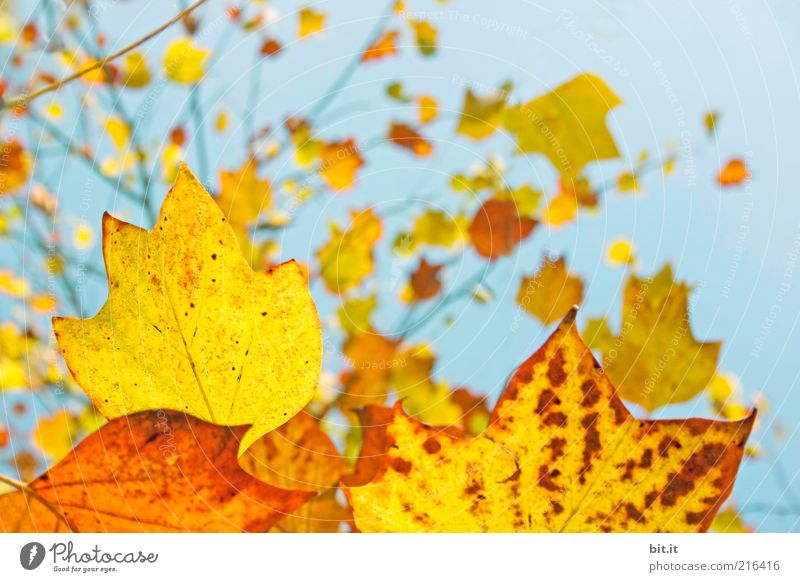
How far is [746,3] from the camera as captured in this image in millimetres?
696

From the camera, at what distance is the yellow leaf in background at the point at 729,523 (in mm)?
662

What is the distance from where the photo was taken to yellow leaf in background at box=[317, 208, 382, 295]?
2.12 ft

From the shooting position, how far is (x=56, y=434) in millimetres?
636

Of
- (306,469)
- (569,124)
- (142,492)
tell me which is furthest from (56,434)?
(569,124)

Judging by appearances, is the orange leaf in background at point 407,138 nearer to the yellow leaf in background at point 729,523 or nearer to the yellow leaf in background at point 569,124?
the yellow leaf in background at point 569,124

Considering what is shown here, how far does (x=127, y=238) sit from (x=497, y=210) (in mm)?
328

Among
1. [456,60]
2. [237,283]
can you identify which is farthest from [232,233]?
[456,60]

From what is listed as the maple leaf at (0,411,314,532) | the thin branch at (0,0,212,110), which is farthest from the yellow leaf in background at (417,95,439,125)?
the maple leaf at (0,411,314,532)

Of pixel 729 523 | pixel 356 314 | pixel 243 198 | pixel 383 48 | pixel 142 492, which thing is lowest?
pixel 729 523

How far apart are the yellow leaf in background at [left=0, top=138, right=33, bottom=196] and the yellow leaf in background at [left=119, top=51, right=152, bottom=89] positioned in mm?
109

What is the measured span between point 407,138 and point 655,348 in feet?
0.97

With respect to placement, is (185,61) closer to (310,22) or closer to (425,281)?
(310,22)

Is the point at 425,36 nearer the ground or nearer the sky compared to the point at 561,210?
nearer the sky
